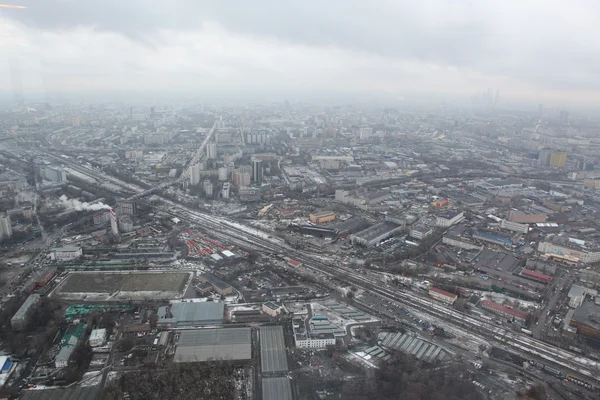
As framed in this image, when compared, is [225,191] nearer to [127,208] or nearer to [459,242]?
[127,208]

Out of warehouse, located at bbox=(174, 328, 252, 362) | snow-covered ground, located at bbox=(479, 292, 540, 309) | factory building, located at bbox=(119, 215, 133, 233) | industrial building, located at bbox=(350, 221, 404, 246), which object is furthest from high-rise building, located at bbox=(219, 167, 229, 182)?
snow-covered ground, located at bbox=(479, 292, 540, 309)

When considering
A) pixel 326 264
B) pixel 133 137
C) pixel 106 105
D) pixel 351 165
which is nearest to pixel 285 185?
pixel 351 165

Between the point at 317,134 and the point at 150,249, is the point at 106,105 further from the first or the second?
the point at 150,249

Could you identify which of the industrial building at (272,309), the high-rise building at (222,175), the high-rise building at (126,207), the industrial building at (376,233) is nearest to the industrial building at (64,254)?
the high-rise building at (126,207)

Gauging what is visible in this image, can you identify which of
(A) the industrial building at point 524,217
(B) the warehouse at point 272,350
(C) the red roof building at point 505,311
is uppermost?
(A) the industrial building at point 524,217

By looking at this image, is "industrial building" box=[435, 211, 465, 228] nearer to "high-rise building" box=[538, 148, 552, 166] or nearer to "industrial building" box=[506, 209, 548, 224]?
"industrial building" box=[506, 209, 548, 224]

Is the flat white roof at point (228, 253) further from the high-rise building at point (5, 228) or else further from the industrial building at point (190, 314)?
the high-rise building at point (5, 228)
